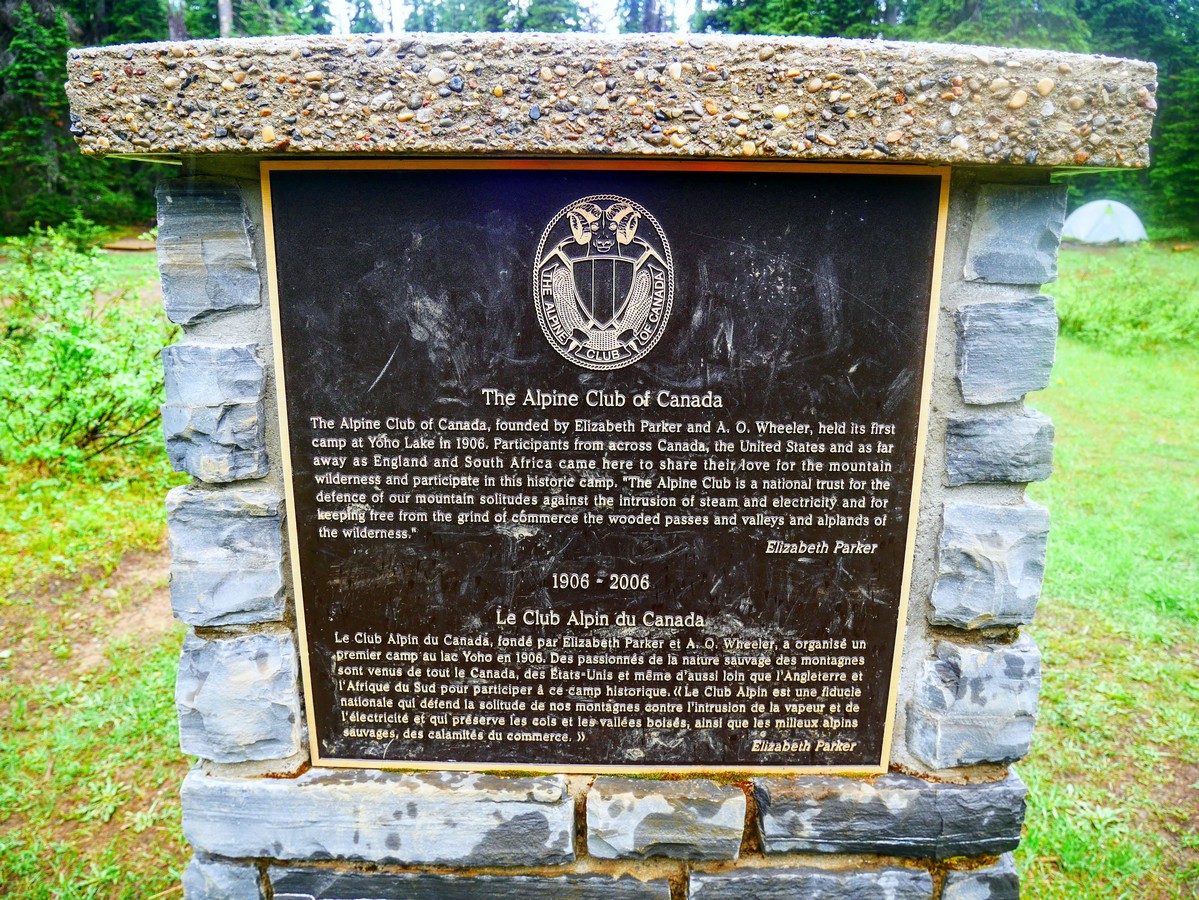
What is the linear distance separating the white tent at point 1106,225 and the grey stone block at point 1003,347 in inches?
871

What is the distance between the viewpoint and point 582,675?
2.26 m

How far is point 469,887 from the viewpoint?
2283 mm

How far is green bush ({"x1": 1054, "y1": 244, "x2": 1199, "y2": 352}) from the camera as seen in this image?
34.4 ft

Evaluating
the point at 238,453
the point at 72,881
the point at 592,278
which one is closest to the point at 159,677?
the point at 72,881

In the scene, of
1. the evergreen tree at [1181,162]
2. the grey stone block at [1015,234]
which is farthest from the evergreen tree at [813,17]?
the grey stone block at [1015,234]

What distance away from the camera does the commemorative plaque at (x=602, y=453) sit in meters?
1.99

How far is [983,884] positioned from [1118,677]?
188 centimetres

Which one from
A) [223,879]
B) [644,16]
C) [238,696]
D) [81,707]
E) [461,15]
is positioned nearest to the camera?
[238,696]

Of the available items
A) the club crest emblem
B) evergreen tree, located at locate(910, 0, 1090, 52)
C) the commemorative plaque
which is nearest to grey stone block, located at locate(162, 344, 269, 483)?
the commemorative plaque

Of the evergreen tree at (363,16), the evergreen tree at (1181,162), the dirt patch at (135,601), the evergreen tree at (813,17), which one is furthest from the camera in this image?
the evergreen tree at (363,16)

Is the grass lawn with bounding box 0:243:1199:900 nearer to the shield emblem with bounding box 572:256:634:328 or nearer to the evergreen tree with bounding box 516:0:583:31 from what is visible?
the shield emblem with bounding box 572:256:634:328

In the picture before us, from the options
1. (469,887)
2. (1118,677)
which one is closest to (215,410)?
(469,887)

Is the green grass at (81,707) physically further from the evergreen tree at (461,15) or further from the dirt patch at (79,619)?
the evergreen tree at (461,15)

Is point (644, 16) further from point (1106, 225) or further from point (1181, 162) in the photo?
point (1181, 162)
